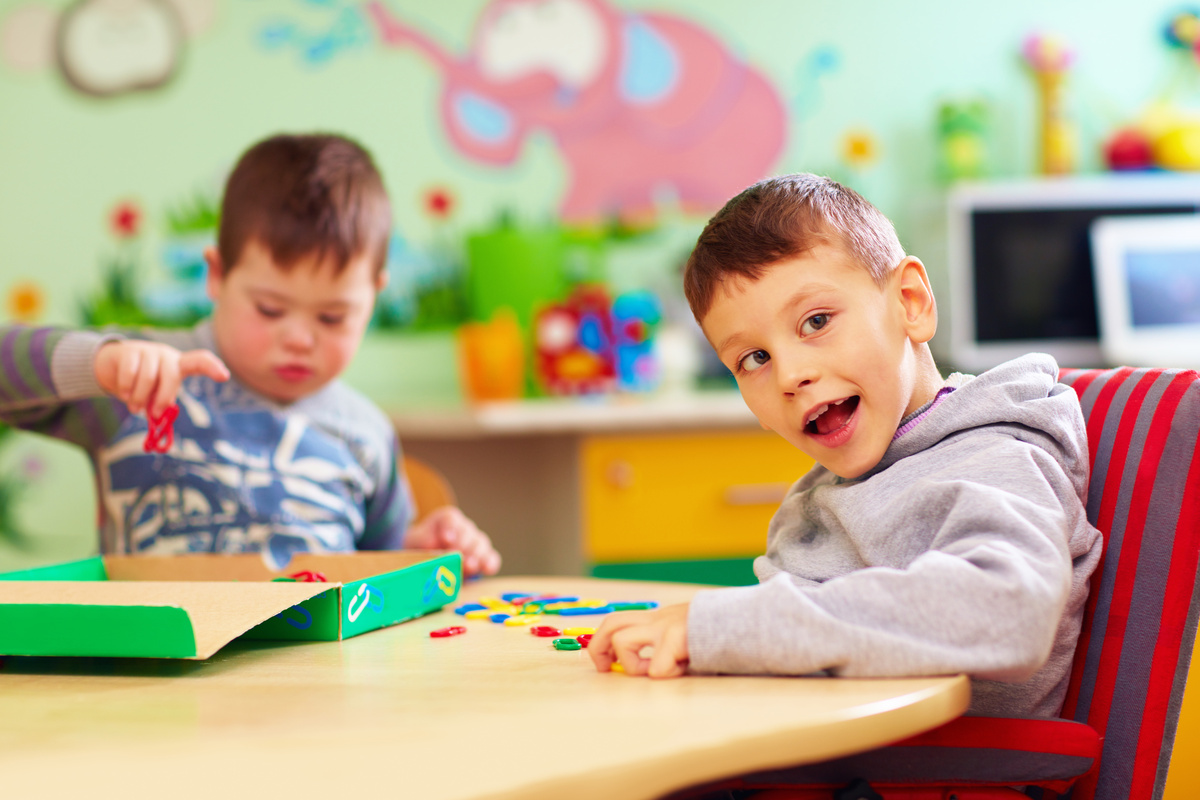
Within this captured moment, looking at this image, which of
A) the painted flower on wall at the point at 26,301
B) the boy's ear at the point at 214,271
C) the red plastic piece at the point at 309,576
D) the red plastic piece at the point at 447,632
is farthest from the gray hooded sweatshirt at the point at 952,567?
the painted flower on wall at the point at 26,301

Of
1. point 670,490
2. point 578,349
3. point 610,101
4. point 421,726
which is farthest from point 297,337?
point 610,101

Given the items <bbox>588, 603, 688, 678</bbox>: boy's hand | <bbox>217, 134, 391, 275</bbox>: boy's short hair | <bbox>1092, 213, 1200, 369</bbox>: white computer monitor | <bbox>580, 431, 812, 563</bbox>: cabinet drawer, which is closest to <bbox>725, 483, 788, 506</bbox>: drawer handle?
<bbox>580, 431, 812, 563</bbox>: cabinet drawer

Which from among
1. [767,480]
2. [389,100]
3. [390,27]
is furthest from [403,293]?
[767,480]

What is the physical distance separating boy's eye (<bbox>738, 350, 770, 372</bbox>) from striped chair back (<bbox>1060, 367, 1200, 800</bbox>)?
0.25m

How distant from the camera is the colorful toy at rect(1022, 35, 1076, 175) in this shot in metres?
2.63

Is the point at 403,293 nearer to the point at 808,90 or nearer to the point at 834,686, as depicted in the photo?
the point at 808,90

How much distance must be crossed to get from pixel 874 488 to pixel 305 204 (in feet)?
2.44

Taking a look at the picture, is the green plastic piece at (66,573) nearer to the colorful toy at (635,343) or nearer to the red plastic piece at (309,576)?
the red plastic piece at (309,576)

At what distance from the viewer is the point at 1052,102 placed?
8.71 feet

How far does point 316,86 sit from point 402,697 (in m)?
2.23

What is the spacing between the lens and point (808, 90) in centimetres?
271

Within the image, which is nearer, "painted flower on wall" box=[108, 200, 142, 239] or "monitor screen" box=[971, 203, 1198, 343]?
"monitor screen" box=[971, 203, 1198, 343]

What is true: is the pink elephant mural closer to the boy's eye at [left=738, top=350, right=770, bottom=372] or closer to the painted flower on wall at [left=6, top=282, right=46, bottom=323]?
the painted flower on wall at [left=6, top=282, right=46, bottom=323]

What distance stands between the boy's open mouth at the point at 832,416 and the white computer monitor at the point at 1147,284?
180 centimetres
